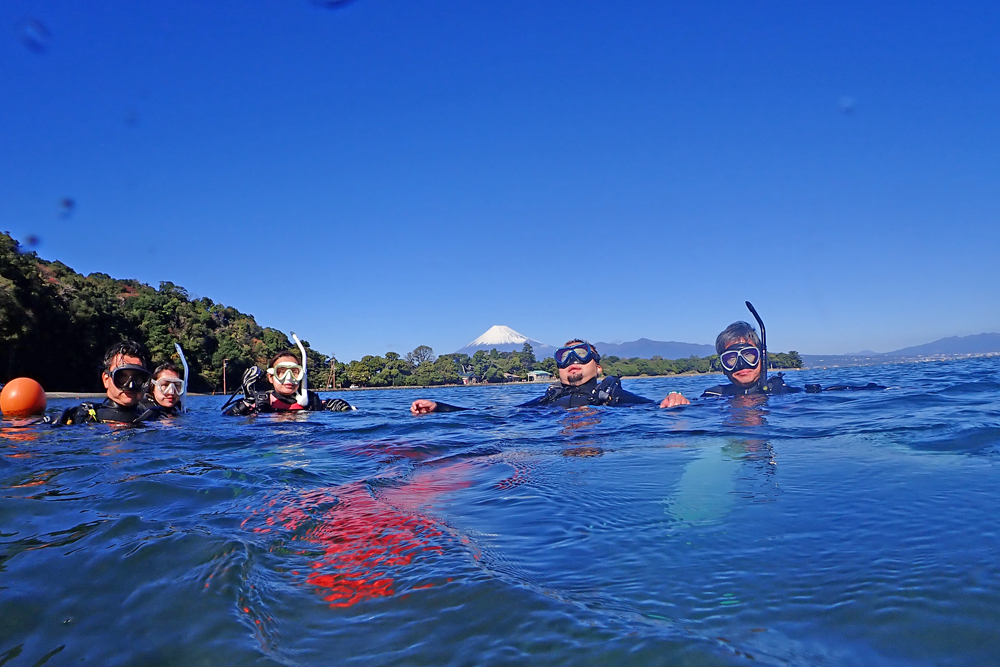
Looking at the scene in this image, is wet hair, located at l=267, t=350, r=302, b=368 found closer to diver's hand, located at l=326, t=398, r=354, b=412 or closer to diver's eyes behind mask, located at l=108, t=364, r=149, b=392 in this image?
diver's hand, located at l=326, t=398, r=354, b=412

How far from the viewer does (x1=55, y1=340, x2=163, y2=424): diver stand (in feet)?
24.3

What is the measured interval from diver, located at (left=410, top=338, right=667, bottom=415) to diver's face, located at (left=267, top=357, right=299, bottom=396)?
1882 millimetres

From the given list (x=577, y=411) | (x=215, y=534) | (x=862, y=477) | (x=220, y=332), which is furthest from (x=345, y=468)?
(x=220, y=332)

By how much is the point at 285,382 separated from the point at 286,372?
0.56 feet

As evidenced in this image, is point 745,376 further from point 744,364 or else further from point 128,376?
point 128,376

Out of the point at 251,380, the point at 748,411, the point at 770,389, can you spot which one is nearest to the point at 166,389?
the point at 251,380

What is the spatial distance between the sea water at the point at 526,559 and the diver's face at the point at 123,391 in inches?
134

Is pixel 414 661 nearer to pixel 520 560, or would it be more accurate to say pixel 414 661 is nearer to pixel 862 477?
pixel 520 560

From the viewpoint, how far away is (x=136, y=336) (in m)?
42.7

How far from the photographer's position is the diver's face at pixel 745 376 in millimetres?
7922

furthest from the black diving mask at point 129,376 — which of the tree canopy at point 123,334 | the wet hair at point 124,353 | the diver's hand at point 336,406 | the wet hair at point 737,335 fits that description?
the tree canopy at point 123,334

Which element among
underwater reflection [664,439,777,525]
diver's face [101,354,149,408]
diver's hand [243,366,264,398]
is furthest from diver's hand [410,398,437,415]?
underwater reflection [664,439,777,525]

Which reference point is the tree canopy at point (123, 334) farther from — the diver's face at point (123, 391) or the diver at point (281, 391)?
the diver's face at point (123, 391)

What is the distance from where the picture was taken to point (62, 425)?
24.4ft
